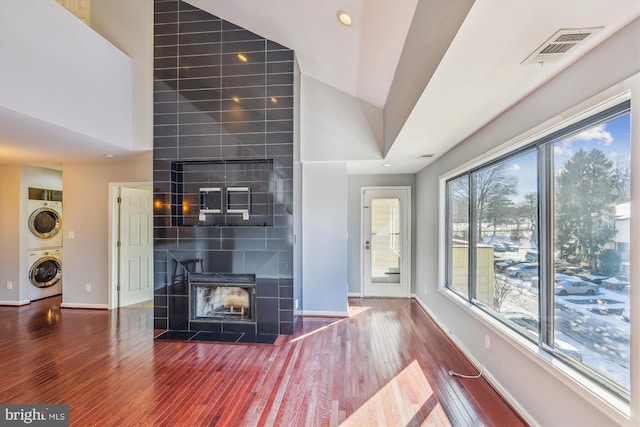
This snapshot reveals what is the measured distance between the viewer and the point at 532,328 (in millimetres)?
2041

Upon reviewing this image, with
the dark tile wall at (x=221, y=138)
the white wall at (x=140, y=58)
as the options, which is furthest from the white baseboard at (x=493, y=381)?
the white wall at (x=140, y=58)

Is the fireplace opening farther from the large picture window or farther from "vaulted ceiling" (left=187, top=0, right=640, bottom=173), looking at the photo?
the large picture window

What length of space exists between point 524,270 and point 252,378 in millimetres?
2361

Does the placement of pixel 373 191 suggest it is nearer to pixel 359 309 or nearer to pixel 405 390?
pixel 359 309

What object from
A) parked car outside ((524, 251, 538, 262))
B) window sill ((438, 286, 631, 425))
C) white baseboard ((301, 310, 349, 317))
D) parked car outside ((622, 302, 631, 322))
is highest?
parked car outside ((524, 251, 538, 262))

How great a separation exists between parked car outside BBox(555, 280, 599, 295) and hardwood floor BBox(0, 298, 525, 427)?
0.97m

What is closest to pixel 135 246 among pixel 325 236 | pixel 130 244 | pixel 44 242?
pixel 130 244

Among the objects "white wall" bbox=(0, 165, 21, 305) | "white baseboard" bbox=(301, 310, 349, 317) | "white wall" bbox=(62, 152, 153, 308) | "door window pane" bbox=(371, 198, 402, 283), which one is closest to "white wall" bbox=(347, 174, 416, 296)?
"door window pane" bbox=(371, 198, 402, 283)

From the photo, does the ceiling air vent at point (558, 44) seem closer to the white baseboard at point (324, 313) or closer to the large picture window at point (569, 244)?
the large picture window at point (569, 244)

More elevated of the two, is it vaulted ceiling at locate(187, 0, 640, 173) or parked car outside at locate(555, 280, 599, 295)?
vaulted ceiling at locate(187, 0, 640, 173)

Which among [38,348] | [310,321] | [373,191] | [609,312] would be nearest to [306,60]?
[373,191]

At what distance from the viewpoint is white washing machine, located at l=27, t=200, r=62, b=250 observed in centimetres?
488

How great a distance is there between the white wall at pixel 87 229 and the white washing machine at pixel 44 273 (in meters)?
0.79

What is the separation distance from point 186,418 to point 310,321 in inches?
81.7
